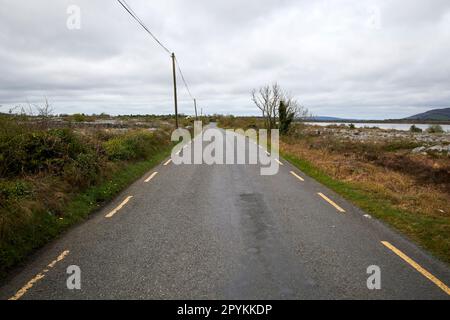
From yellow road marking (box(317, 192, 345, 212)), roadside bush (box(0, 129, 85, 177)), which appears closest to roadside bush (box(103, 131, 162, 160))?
roadside bush (box(0, 129, 85, 177))

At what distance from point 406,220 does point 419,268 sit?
8.09 feet

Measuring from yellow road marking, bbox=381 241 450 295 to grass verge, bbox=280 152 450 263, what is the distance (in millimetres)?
574

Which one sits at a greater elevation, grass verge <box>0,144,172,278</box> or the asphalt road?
grass verge <box>0,144,172,278</box>

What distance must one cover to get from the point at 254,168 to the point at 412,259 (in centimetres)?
944

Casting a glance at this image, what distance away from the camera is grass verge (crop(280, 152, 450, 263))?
5.55 m

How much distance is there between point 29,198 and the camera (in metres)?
6.81

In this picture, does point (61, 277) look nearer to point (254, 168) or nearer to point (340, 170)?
point (254, 168)

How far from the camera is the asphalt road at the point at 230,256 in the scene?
A: 4.10 metres

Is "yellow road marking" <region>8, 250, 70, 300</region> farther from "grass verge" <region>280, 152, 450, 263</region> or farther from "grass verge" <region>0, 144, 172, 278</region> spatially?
"grass verge" <region>280, 152, 450, 263</region>

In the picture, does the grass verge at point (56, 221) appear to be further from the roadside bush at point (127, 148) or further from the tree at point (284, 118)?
the tree at point (284, 118)

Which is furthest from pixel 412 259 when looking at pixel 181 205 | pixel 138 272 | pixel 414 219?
pixel 181 205

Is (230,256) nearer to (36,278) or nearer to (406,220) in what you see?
(36,278)

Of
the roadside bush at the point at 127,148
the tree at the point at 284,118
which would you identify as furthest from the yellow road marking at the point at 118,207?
the tree at the point at 284,118

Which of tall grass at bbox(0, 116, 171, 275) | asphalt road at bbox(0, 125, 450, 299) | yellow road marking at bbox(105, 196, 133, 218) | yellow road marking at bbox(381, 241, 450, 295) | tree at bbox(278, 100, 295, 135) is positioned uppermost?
tree at bbox(278, 100, 295, 135)
